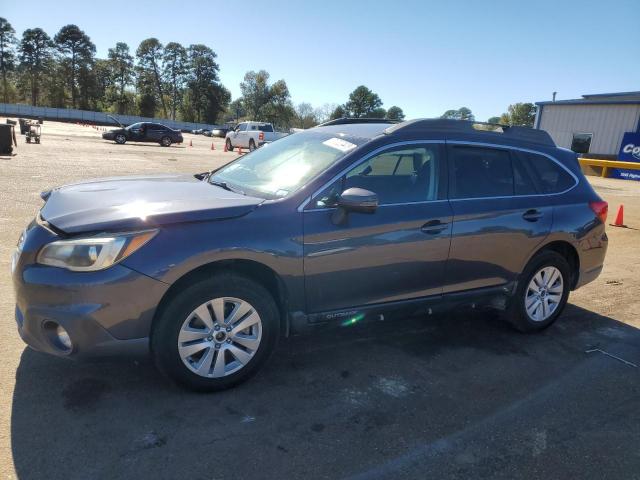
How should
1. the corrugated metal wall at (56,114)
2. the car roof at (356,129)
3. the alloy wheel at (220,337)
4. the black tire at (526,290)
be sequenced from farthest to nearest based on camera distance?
the corrugated metal wall at (56,114) < the black tire at (526,290) < the car roof at (356,129) < the alloy wheel at (220,337)

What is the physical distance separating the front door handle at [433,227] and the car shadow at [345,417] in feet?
3.44

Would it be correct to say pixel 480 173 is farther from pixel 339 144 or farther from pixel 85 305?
pixel 85 305


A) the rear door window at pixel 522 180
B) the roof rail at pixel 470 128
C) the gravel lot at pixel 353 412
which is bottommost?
the gravel lot at pixel 353 412

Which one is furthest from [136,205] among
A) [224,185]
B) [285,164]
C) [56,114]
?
[56,114]

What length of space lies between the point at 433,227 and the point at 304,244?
110cm

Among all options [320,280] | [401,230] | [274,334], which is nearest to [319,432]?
[274,334]

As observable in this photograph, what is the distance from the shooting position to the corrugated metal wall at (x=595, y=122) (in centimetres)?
3091

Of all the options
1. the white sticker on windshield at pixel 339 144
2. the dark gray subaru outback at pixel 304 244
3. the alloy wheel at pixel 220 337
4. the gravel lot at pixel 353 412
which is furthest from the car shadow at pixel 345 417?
the white sticker on windshield at pixel 339 144

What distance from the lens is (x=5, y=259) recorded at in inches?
214

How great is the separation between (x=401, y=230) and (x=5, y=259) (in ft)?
14.7

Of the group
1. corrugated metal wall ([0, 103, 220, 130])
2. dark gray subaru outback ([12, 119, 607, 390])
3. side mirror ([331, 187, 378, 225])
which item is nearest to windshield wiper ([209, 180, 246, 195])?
dark gray subaru outback ([12, 119, 607, 390])

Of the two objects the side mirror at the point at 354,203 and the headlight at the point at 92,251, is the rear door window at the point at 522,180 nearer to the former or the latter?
the side mirror at the point at 354,203

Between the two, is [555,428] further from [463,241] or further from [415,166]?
[415,166]

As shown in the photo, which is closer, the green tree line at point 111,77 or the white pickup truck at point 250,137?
the white pickup truck at point 250,137
